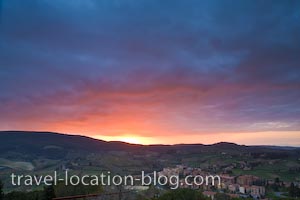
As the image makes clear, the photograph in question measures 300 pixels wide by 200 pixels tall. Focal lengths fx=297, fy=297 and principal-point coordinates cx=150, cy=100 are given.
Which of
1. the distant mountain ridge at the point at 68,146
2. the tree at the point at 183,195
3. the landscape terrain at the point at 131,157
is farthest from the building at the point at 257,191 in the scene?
the tree at the point at 183,195

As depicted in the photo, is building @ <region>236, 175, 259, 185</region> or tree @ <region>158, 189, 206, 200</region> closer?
tree @ <region>158, 189, 206, 200</region>

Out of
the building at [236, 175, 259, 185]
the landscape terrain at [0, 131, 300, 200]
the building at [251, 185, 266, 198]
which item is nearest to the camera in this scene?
the building at [251, 185, 266, 198]

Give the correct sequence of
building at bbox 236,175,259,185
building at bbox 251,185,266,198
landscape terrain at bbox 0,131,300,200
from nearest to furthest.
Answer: building at bbox 251,185,266,198, building at bbox 236,175,259,185, landscape terrain at bbox 0,131,300,200

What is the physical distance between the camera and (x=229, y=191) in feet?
123

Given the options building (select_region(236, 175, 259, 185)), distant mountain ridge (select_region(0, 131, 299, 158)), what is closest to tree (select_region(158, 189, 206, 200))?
building (select_region(236, 175, 259, 185))

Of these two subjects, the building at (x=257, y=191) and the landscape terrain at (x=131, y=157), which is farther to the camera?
the landscape terrain at (x=131, y=157)

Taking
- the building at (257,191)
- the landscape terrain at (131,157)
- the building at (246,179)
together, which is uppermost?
the landscape terrain at (131,157)

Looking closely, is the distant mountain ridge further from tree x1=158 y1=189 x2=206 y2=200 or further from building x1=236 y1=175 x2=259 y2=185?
tree x1=158 y1=189 x2=206 y2=200

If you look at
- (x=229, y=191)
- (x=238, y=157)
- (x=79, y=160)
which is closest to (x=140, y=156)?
(x=79, y=160)

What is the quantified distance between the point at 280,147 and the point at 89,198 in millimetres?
64215

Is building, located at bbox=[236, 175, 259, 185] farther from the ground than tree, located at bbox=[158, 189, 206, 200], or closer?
closer

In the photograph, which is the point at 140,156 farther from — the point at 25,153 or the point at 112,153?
the point at 25,153

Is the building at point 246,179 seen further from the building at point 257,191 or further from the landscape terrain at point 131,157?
the building at point 257,191

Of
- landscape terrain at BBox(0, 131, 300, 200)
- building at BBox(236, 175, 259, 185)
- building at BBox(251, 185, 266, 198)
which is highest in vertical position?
landscape terrain at BBox(0, 131, 300, 200)
